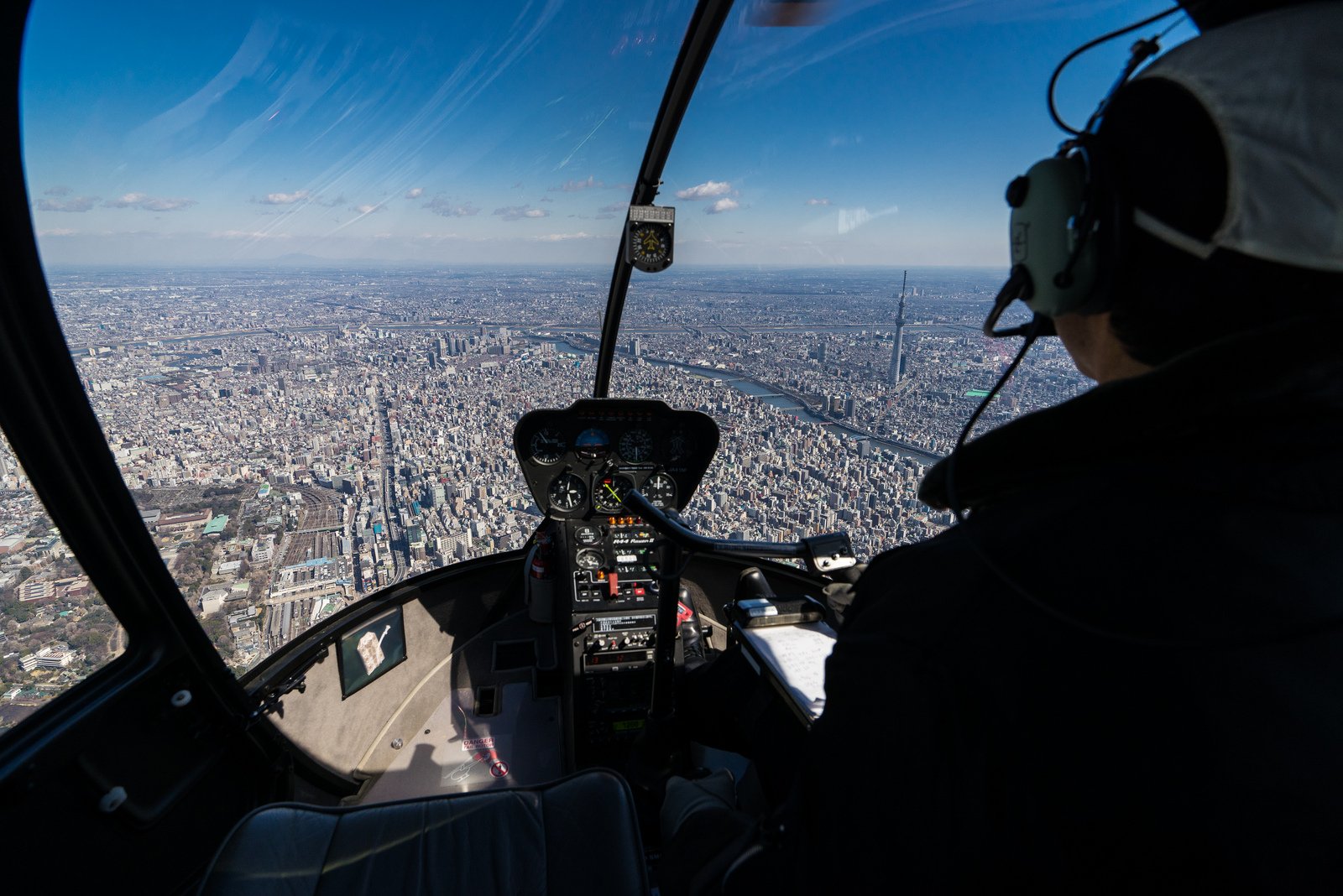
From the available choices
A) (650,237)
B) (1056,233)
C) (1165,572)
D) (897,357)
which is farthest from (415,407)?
(1165,572)

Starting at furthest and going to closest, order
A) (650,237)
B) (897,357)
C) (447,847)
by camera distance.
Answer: (650,237) < (897,357) < (447,847)

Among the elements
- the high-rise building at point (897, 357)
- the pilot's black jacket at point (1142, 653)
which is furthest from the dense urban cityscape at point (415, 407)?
the pilot's black jacket at point (1142, 653)

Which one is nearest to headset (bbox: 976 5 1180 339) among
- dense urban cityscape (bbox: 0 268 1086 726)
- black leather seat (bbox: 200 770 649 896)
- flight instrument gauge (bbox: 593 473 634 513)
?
dense urban cityscape (bbox: 0 268 1086 726)

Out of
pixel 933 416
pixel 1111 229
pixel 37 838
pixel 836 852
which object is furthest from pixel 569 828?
pixel 933 416

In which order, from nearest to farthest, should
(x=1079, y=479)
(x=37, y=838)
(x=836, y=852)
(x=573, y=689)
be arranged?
(x=1079, y=479) < (x=836, y=852) < (x=37, y=838) < (x=573, y=689)

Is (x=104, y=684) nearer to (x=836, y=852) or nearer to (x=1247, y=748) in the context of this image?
(x=836, y=852)

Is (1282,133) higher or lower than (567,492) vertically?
higher

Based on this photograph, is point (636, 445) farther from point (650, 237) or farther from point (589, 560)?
point (650, 237)
